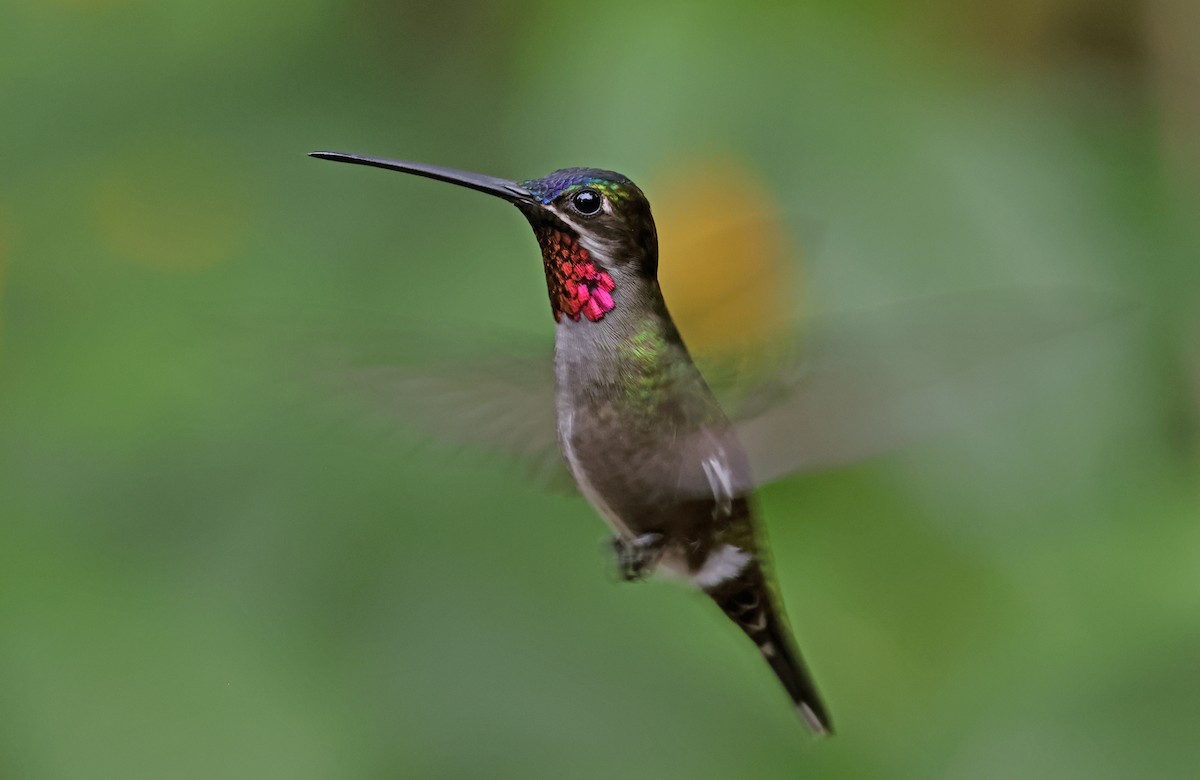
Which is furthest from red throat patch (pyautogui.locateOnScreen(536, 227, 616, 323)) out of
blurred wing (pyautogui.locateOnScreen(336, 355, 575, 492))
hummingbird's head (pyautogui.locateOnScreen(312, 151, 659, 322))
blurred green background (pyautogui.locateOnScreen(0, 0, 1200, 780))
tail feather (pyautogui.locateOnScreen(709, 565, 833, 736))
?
blurred green background (pyautogui.locateOnScreen(0, 0, 1200, 780))

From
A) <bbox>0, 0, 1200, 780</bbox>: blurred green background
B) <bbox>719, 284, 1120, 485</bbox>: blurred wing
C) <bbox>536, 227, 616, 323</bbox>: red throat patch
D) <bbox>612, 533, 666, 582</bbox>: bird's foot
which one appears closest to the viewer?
<bbox>719, 284, 1120, 485</bbox>: blurred wing

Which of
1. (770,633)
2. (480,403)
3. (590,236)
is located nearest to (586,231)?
(590,236)

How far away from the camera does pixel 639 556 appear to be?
118 cm

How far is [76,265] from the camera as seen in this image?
2174 mm

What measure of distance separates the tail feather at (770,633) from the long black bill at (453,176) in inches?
18.5

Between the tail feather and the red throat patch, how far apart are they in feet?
1.11

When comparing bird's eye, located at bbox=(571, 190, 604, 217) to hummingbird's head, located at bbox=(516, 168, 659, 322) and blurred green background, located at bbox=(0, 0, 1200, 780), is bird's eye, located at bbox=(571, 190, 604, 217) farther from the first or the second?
blurred green background, located at bbox=(0, 0, 1200, 780)

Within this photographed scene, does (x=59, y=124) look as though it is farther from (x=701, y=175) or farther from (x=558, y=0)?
(x=701, y=175)

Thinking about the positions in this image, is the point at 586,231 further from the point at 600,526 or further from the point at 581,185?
the point at 600,526

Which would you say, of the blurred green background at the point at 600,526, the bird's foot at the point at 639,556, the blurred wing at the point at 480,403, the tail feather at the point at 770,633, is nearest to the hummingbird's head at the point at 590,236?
the blurred wing at the point at 480,403

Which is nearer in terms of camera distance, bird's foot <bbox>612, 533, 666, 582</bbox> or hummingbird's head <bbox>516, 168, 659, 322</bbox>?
hummingbird's head <bbox>516, 168, 659, 322</bbox>

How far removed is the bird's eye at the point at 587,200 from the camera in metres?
1.04

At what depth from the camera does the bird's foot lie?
1187mm

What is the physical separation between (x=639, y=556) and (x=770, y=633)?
0.22m
